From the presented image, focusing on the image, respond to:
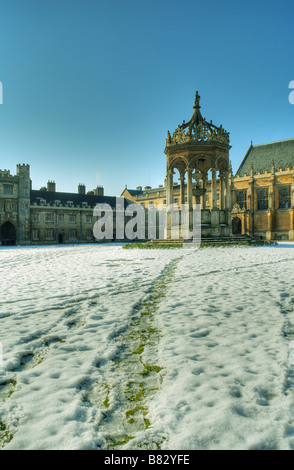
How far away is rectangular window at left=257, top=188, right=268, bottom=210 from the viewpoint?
47344 mm

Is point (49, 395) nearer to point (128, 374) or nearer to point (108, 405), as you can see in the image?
point (108, 405)

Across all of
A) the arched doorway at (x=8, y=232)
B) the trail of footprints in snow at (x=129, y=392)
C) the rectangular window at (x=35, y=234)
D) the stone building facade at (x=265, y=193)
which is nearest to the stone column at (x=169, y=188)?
the stone building facade at (x=265, y=193)

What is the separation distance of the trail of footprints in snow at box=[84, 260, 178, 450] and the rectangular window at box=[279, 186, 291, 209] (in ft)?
152

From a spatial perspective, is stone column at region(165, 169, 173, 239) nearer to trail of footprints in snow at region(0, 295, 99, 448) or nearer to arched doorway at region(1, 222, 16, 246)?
trail of footprints in snow at region(0, 295, 99, 448)

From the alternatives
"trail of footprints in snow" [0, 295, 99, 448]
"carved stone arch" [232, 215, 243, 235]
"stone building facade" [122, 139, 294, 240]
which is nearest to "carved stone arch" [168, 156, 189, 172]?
"stone building facade" [122, 139, 294, 240]

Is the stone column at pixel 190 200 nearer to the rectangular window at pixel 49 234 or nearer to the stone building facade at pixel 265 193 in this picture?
the stone building facade at pixel 265 193

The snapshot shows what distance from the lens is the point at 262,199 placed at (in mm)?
47688

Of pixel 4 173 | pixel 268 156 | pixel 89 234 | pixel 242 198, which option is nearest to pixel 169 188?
pixel 242 198

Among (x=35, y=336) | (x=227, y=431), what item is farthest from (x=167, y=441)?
(x=35, y=336)

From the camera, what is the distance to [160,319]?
15.8 feet

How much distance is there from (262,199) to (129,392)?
49096mm
